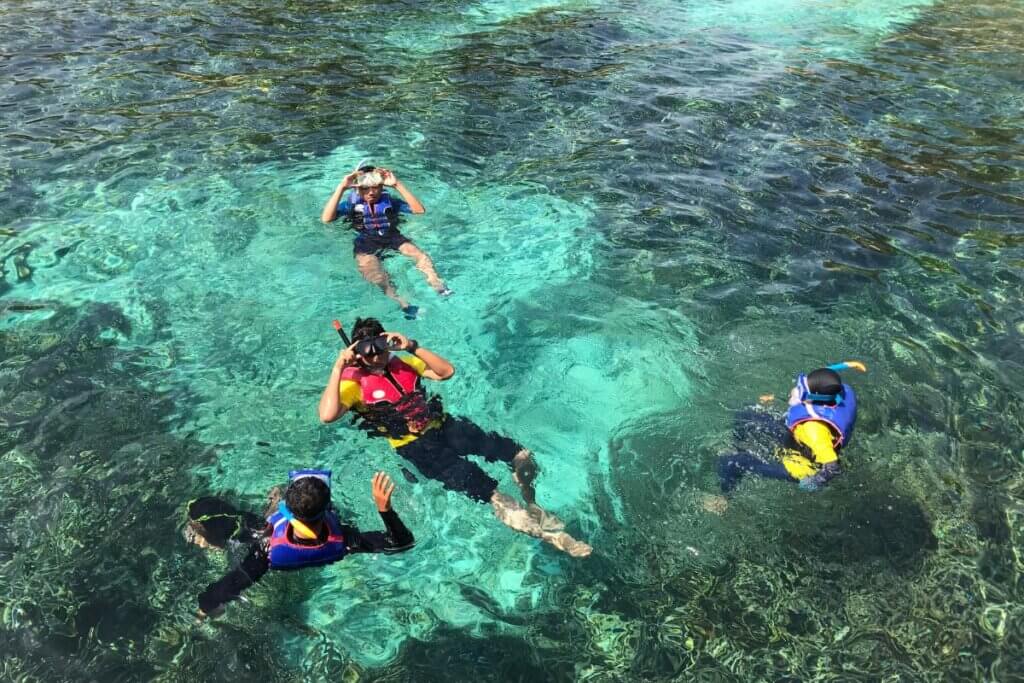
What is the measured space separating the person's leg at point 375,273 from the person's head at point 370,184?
2.74 ft

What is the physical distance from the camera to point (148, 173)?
999 centimetres

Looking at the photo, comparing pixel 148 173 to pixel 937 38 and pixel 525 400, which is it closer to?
pixel 525 400

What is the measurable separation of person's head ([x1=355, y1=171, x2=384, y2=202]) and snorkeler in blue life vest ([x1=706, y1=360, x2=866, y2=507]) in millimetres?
5719

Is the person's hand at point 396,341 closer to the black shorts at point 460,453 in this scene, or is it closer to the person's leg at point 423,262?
the black shorts at point 460,453

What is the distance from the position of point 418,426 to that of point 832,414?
3.39 m

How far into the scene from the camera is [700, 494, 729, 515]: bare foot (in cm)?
523

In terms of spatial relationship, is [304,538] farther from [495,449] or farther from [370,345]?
[495,449]

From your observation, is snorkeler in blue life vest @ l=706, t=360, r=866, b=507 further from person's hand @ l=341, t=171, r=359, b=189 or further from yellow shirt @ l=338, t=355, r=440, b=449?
person's hand @ l=341, t=171, r=359, b=189

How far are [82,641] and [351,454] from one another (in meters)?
2.32

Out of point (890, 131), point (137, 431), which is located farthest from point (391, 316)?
point (890, 131)

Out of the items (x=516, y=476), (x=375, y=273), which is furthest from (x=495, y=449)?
(x=375, y=273)

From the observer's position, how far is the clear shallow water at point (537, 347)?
14.5 feet

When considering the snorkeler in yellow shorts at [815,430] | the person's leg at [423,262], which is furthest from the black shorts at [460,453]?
the person's leg at [423,262]

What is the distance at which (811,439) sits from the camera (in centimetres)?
486
